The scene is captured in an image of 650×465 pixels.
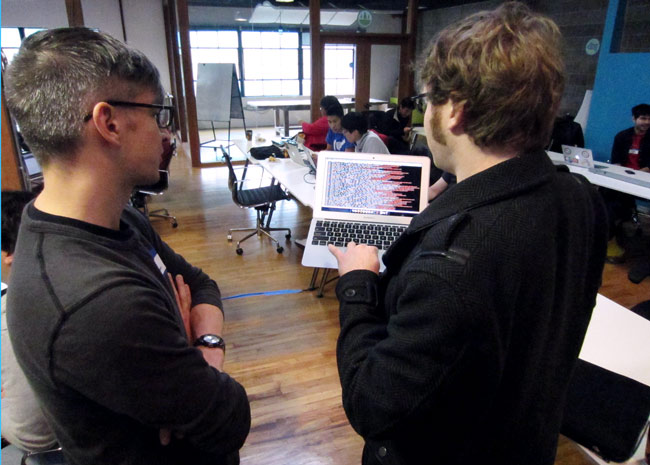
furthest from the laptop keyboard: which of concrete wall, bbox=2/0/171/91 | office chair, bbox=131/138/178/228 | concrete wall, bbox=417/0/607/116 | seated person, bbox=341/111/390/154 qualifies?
concrete wall, bbox=2/0/171/91

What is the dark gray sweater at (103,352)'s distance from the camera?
25.4 inches

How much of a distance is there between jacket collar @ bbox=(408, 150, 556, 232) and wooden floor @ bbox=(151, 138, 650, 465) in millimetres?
1592

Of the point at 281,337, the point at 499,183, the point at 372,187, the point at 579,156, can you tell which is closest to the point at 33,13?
the point at 281,337

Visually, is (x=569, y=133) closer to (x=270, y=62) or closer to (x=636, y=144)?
(x=636, y=144)

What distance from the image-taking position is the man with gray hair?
2.14 feet

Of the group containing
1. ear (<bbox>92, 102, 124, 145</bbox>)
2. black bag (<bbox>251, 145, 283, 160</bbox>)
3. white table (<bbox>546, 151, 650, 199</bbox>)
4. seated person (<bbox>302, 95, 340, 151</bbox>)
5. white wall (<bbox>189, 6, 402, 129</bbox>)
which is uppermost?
white wall (<bbox>189, 6, 402, 129</bbox>)

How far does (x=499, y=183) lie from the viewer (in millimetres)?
650

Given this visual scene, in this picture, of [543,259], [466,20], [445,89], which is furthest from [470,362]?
[466,20]

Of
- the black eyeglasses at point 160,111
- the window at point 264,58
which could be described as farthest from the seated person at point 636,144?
the window at point 264,58

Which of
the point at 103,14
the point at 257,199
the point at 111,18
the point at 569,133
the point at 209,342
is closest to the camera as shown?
the point at 209,342

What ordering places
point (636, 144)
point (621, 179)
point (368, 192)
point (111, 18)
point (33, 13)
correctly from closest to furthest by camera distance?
point (368, 192) → point (621, 179) → point (636, 144) → point (33, 13) → point (111, 18)

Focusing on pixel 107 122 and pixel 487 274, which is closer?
pixel 487 274

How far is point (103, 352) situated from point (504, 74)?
746 millimetres

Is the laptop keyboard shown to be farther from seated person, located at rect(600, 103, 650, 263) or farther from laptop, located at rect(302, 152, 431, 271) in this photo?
seated person, located at rect(600, 103, 650, 263)
